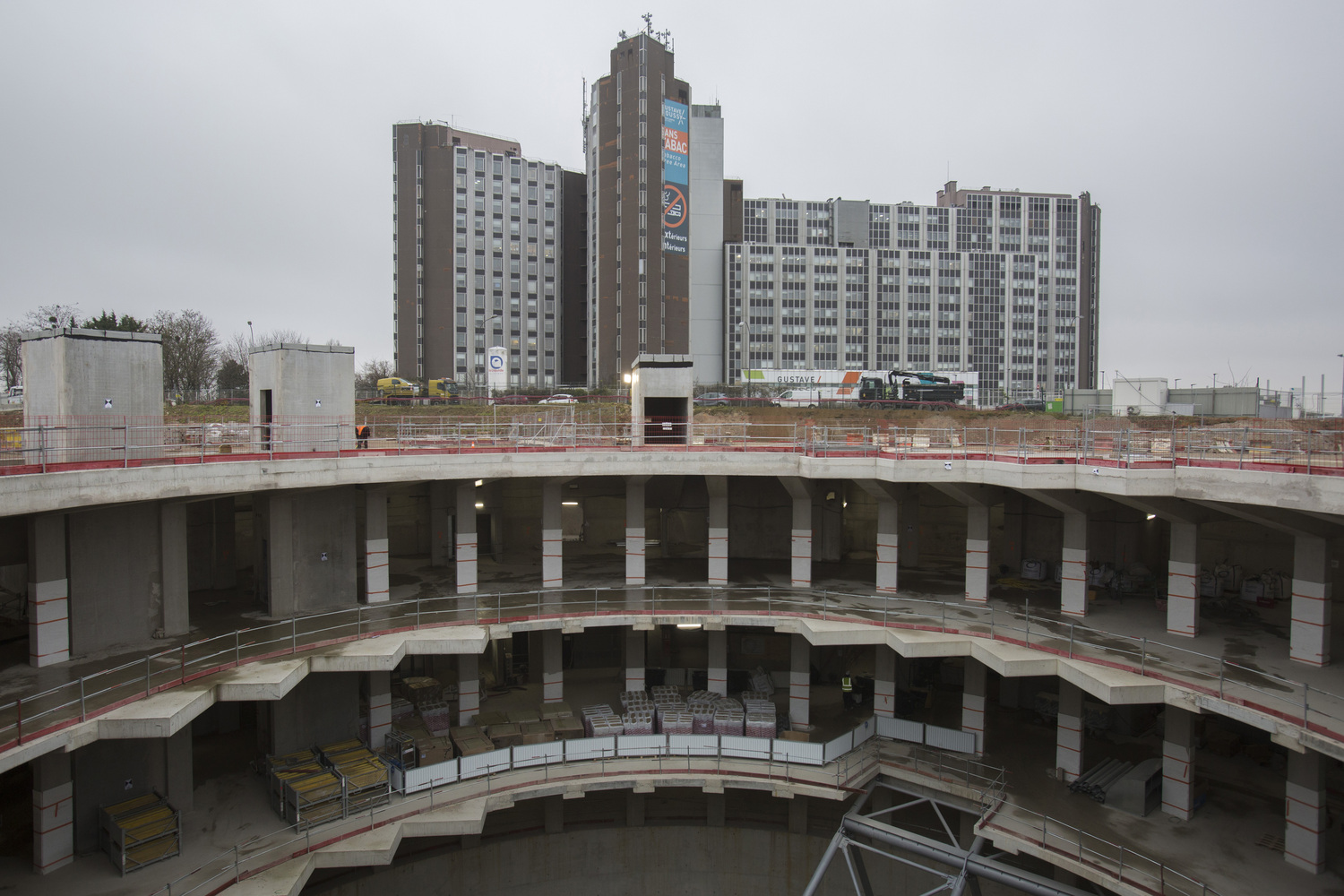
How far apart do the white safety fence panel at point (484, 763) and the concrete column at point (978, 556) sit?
1610 cm

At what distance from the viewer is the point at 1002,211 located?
366 feet

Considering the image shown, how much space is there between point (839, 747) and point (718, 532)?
847 centimetres

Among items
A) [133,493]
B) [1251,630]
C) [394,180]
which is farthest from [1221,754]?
[394,180]

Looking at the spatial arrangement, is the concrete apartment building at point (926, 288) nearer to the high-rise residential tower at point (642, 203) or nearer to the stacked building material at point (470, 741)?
the high-rise residential tower at point (642, 203)

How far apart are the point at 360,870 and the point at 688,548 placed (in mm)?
17887

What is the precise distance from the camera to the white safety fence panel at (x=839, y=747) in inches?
888

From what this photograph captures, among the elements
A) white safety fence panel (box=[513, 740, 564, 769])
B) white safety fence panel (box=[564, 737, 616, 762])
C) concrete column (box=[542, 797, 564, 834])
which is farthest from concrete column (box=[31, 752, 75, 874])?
concrete column (box=[542, 797, 564, 834])

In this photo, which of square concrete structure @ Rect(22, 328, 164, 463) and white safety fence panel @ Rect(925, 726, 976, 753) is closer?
square concrete structure @ Rect(22, 328, 164, 463)

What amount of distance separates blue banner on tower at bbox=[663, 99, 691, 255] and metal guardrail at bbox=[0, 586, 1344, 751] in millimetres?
64498

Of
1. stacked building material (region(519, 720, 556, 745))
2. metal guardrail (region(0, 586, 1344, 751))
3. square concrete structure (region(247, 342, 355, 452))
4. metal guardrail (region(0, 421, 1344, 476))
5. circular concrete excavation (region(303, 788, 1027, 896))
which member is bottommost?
circular concrete excavation (region(303, 788, 1027, 896))

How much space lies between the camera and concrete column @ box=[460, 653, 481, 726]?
80.6 ft

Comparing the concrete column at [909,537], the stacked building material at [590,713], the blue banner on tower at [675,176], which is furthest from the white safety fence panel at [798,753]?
the blue banner on tower at [675,176]

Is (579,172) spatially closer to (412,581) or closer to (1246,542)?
(412,581)

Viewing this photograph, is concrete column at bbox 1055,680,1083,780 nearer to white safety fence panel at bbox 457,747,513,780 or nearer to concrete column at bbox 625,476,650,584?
concrete column at bbox 625,476,650,584
